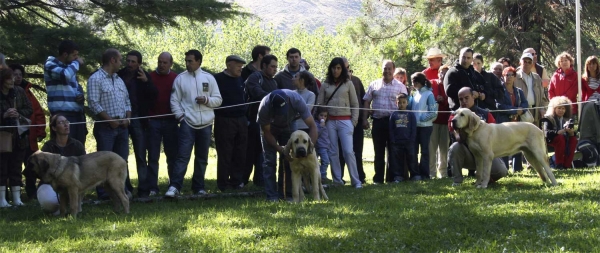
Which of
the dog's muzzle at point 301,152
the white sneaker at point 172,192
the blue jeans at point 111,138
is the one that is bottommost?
the white sneaker at point 172,192

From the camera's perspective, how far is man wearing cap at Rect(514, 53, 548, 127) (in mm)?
13914

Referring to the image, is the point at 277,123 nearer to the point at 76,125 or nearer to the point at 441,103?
the point at 76,125

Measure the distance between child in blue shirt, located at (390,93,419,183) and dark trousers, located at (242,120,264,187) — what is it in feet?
6.94

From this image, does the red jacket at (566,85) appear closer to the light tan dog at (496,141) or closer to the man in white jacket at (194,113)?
the light tan dog at (496,141)

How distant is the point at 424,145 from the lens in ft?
41.7

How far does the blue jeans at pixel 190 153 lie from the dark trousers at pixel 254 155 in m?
1.24

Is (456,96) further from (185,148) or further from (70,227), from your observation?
(70,227)

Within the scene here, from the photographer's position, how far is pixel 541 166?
34.5 feet

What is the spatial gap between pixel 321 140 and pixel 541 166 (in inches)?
131

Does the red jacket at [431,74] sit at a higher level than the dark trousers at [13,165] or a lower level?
higher

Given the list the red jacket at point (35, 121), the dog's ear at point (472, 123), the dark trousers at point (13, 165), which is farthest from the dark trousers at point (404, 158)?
the dark trousers at point (13, 165)

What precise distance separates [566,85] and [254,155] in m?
5.83

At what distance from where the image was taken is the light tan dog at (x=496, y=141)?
1019 cm

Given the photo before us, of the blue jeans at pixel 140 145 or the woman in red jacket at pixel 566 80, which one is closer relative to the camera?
the blue jeans at pixel 140 145
